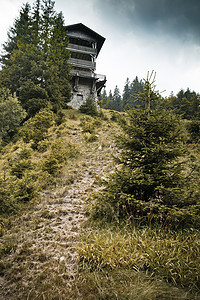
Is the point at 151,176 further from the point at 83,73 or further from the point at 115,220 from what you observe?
the point at 83,73

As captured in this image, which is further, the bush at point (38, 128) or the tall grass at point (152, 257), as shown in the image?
the bush at point (38, 128)

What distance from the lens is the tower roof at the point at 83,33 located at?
25.5m

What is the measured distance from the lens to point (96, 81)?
83.5ft

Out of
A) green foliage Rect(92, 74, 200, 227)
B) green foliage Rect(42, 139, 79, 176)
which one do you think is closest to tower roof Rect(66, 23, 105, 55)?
green foliage Rect(42, 139, 79, 176)

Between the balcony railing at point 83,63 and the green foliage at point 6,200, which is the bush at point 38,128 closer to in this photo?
the green foliage at point 6,200

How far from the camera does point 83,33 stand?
26.4m

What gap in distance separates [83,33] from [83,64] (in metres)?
6.63

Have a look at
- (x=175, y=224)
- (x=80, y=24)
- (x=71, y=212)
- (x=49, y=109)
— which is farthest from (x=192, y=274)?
(x=80, y=24)

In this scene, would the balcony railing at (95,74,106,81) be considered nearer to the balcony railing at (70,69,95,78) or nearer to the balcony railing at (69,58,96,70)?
the balcony railing at (70,69,95,78)

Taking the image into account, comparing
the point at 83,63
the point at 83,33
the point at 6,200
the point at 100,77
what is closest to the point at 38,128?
the point at 6,200

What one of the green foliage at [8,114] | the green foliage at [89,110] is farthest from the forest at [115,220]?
the green foliage at [89,110]

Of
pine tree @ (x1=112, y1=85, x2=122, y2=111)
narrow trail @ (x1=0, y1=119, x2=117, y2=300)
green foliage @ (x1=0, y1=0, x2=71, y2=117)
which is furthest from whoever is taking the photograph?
pine tree @ (x1=112, y1=85, x2=122, y2=111)

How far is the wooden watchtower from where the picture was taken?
79.4ft

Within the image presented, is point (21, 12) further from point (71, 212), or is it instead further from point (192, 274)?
point (192, 274)
